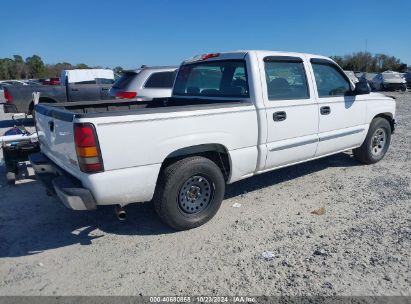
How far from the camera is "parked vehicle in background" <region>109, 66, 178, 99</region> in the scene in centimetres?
819

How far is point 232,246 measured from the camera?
3.54m

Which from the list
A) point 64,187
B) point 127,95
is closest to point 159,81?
point 127,95

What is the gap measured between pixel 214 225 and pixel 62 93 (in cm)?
932

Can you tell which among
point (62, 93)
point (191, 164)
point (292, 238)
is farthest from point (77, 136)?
point (62, 93)

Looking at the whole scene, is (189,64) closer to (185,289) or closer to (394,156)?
(185,289)

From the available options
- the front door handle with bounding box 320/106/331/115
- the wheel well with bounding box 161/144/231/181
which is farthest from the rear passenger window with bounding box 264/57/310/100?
the wheel well with bounding box 161/144/231/181

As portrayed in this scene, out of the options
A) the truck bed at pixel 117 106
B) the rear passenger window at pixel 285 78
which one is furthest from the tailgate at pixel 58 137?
the rear passenger window at pixel 285 78

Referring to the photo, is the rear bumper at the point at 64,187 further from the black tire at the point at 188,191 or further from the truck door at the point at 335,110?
the truck door at the point at 335,110

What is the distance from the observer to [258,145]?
13.9 ft

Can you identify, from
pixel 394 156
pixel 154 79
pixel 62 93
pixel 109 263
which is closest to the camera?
pixel 109 263

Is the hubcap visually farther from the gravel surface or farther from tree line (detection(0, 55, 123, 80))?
tree line (detection(0, 55, 123, 80))

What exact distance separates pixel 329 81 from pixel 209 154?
93.6 inches

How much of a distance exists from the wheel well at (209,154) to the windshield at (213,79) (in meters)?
0.81

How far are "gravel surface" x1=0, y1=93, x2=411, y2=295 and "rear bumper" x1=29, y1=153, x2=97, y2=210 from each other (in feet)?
1.94
